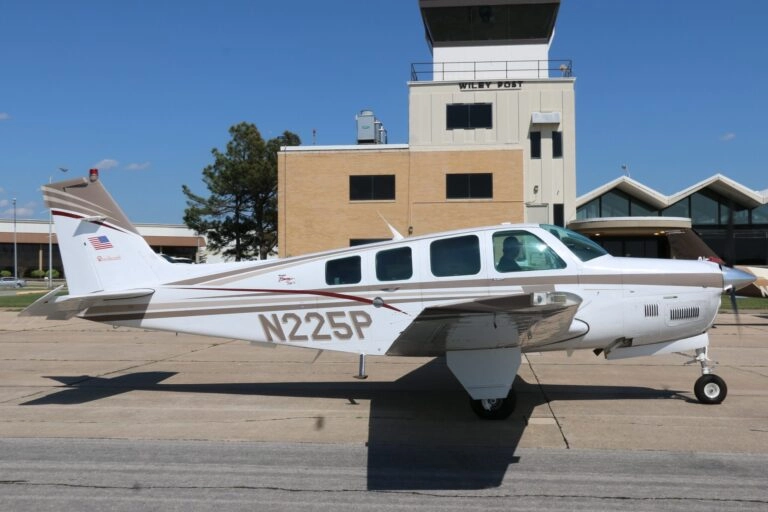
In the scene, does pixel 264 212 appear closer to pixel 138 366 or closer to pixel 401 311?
pixel 138 366

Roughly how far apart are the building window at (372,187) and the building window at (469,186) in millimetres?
2663

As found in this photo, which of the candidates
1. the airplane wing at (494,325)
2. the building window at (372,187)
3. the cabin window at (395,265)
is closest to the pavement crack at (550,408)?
the airplane wing at (494,325)

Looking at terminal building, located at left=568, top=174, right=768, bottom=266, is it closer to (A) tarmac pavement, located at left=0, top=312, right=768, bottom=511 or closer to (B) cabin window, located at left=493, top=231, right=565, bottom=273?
(A) tarmac pavement, located at left=0, top=312, right=768, bottom=511

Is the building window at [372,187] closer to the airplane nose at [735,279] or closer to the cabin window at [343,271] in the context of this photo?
the cabin window at [343,271]

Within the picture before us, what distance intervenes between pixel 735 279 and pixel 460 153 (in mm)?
22718

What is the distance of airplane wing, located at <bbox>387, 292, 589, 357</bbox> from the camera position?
565 cm

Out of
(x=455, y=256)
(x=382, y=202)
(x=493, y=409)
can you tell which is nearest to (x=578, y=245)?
(x=455, y=256)

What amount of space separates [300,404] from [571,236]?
4053mm

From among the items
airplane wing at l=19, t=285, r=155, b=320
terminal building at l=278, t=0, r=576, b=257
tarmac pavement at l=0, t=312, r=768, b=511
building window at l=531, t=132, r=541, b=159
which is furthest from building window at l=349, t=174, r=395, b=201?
airplane wing at l=19, t=285, r=155, b=320

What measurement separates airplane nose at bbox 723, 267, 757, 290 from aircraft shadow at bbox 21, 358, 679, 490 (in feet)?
6.22

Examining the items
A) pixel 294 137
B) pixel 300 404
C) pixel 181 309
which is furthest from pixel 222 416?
pixel 294 137

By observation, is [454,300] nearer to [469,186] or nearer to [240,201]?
[469,186]

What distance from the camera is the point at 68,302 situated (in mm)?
8188

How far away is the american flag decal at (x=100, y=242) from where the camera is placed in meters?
8.86
